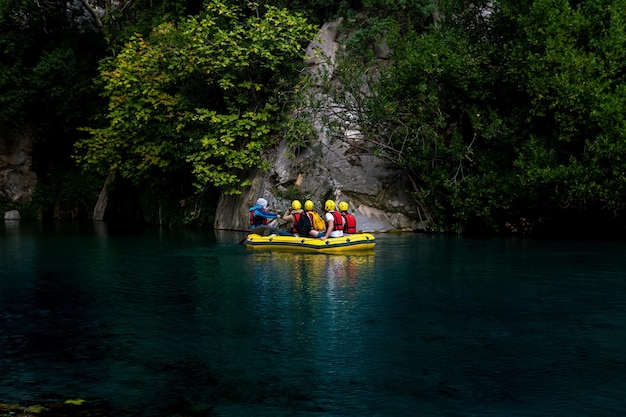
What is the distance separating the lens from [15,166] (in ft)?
132

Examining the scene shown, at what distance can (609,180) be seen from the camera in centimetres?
2194

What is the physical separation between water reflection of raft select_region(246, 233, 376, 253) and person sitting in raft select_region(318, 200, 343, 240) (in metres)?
0.28

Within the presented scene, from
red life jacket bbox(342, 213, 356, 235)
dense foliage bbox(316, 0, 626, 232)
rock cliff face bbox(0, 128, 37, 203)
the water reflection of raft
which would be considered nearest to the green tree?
dense foliage bbox(316, 0, 626, 232)

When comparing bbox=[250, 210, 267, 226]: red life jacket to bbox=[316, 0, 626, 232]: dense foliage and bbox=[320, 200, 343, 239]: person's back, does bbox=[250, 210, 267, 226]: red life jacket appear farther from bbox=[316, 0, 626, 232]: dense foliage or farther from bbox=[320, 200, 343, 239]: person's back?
bbox=[316, 0, 626, 232]: dense foliage

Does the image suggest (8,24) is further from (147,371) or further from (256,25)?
(147,371)

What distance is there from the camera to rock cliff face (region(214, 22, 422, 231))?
26984 millimetres

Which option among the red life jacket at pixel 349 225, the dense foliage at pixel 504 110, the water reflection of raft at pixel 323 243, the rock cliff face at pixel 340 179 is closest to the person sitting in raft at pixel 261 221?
the water reflection of raft at pixel 323 243

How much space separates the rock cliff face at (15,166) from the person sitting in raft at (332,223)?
78.2 ft

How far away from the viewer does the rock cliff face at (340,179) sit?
26984mm

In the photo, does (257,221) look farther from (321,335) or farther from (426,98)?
(321,335)

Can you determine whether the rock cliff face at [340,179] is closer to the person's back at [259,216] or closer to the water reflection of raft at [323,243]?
the person's back at [259,216]

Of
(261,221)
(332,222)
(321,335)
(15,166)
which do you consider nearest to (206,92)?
(261,221)

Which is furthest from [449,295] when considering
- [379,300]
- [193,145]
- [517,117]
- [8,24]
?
[8,24]

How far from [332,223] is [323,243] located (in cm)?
59
